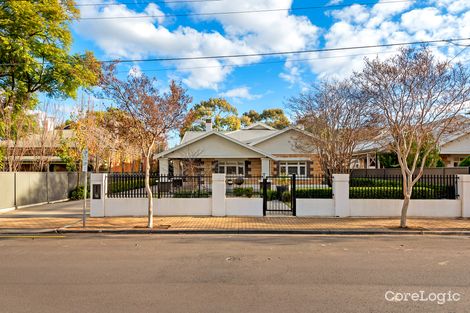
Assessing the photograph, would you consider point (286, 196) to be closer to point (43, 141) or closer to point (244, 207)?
point (244, 207)

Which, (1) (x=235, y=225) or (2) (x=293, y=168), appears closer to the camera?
(1) (x=235, y=225)

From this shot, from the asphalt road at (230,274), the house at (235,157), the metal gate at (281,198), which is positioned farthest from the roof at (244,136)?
the asphalt road at (230,274)

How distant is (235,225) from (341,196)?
16.0ft

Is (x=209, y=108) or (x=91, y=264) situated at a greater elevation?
(x=209, y=108)

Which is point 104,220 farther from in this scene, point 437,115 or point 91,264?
point 437,115

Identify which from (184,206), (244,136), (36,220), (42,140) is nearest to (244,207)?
(184,206)

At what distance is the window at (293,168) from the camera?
28906mm

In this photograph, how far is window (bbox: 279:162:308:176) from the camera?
2891 cm

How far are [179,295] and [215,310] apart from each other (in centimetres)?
81

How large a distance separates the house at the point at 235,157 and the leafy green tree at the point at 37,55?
9.69 m

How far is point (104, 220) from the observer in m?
12.1

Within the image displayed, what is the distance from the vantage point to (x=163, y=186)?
539 inches

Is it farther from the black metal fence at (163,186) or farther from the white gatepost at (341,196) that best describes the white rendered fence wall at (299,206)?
the black metal fence at (163,186)

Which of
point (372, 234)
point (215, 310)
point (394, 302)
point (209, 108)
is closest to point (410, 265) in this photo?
point (394, 302)
